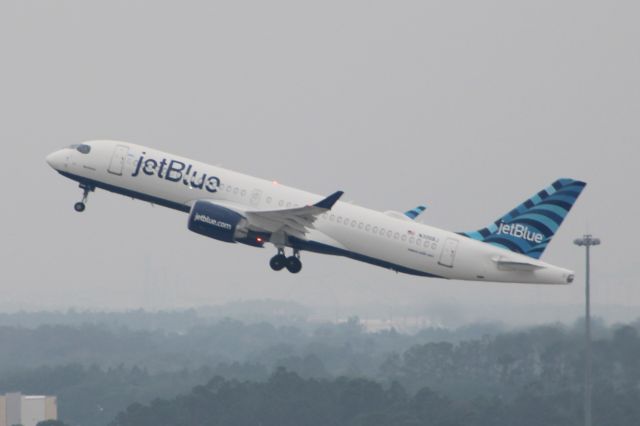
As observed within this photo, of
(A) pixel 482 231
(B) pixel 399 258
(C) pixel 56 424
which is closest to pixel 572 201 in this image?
(A) pixel 482 231

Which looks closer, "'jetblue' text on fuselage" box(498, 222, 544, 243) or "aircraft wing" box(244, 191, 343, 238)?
"aircraft wing" box(244, 191, 343, 238)

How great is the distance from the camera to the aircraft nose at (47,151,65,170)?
74.0m

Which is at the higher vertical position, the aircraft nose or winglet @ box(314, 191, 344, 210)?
the aircraft nose

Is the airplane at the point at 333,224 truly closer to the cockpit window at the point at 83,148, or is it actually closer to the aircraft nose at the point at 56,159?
the cockpit window at the point at 83,148

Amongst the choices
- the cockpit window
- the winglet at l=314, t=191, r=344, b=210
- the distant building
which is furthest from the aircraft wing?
the distant building

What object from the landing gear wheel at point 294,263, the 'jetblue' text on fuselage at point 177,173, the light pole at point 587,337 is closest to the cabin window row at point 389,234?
the landing gear wheel at point 294,263

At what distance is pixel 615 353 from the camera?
4432 inches

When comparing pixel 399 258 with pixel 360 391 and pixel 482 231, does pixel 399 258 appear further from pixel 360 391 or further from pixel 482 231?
pixel 360 391

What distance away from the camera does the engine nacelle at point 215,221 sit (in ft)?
225

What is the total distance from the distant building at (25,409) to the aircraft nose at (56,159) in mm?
Answer: 55259

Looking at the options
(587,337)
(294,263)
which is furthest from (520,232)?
(587,337)

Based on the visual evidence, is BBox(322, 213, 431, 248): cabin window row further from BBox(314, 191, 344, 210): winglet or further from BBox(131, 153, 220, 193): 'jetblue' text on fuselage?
BBox(131, 153, 220, 193): 'jetblue' text on fuselage

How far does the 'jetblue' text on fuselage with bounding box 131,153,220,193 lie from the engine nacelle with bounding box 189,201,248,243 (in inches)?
61.7

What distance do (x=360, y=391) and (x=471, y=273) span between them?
176ft
